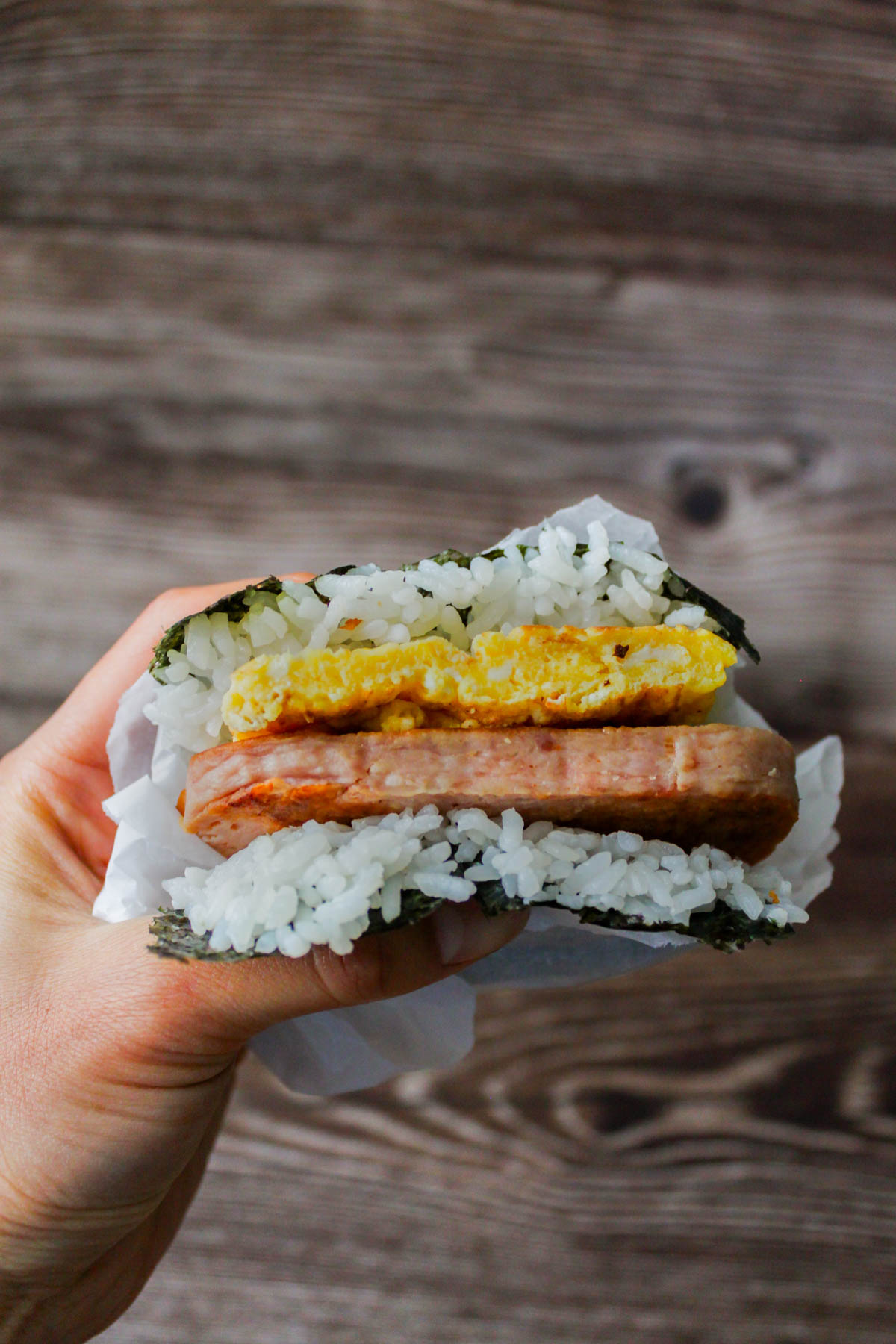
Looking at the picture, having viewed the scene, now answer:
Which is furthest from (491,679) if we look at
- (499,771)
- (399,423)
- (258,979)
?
(399,423)

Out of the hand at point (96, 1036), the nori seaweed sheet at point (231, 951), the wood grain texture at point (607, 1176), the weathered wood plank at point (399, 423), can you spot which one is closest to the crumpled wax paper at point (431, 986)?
the hand at point (96, 1036)

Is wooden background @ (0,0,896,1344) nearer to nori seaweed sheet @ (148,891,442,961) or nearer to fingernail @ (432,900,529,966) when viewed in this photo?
fingernail @ (432,900,529,966)

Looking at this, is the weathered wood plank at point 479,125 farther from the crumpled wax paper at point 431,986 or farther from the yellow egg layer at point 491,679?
the yellow egg layer at point 491,679

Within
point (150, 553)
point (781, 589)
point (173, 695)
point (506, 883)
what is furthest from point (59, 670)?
point (781, 589)

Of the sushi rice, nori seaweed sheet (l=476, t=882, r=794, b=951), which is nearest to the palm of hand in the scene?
the sushi rice

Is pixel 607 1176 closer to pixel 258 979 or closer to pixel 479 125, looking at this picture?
pixel 258 979

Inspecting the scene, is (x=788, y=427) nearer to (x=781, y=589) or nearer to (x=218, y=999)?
(x=781, y=589)
